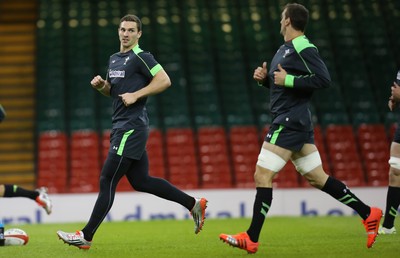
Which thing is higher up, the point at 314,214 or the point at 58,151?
the point at 58,151

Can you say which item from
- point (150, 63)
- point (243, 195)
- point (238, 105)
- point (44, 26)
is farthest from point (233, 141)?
point (150, 63)

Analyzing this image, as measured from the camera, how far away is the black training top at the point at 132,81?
646 cm

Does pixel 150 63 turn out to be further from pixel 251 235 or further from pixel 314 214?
pixel 314 214

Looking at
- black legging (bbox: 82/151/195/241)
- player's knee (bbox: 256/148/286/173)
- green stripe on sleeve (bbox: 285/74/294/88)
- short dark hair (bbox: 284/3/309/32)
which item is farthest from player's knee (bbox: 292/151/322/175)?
black legging (bbox: 82/151/195/241)

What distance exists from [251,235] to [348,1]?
13.2 m

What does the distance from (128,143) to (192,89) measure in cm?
948

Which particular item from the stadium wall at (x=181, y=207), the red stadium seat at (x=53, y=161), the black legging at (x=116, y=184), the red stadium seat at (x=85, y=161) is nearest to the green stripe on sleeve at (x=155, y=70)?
the black legging at (x=116, y=184)

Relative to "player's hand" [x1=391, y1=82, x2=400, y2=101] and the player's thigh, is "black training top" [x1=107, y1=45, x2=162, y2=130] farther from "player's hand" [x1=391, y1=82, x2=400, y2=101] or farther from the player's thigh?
the player's thigh

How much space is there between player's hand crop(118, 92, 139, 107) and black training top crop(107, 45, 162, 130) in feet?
0.52

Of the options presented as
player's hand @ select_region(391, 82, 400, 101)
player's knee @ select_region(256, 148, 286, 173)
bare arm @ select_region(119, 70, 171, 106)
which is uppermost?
bare arm @ select_region(119, 70, 171, 106)

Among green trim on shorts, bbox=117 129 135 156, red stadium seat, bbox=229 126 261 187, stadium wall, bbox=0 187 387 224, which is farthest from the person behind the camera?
red stadium seat, bbox=229 126 261 187

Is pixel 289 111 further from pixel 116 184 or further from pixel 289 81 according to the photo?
pixel 116 184

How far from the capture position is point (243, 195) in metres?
11.5

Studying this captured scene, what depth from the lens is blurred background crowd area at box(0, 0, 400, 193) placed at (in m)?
13.5
